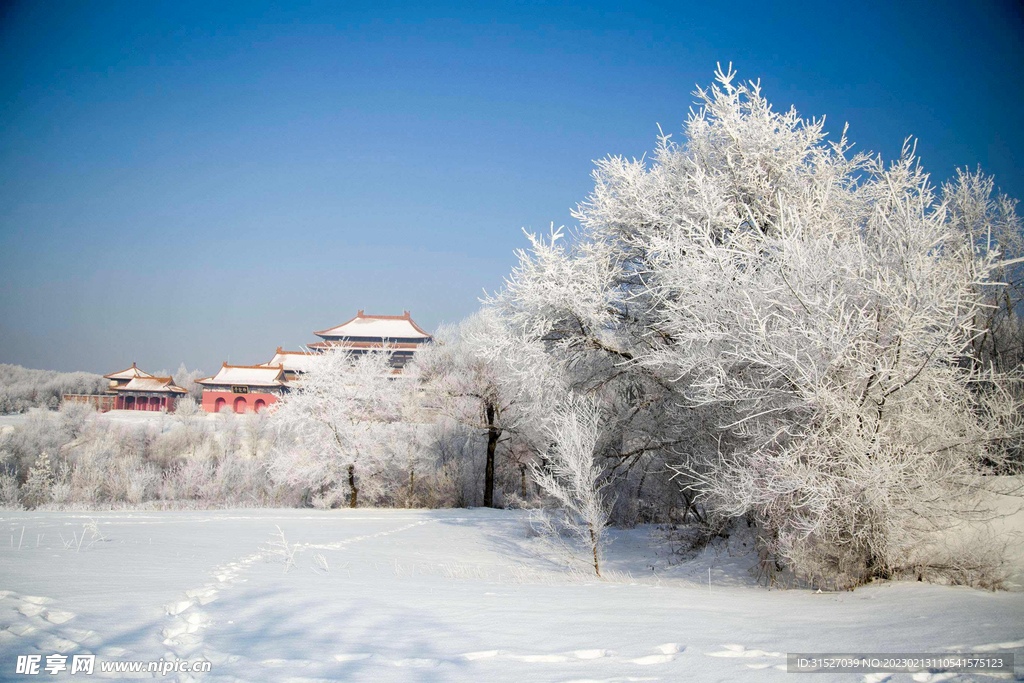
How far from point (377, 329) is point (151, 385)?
2377 centimetres

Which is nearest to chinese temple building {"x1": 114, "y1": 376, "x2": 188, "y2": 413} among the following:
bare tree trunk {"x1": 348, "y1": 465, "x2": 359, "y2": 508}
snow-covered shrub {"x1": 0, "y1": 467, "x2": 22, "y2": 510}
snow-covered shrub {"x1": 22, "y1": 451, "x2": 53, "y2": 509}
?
snow-covered shrub {"x1": 22, "y1": 451, "x2": 53, "y2": 509}

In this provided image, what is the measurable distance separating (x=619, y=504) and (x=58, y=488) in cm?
2434

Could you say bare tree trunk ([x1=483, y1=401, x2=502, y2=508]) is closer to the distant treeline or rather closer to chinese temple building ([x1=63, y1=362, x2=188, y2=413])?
the distant treeline

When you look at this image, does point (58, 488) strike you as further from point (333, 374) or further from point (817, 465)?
point (817, 465)

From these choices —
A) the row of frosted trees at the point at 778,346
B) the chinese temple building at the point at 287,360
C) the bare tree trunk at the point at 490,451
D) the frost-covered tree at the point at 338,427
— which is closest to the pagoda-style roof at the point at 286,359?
the chinese temple building at the point at 287,360

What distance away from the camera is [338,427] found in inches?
922

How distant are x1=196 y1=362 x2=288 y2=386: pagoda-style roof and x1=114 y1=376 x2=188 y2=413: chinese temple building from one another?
7.51 metres

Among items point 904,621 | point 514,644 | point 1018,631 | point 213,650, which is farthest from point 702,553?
point 213,650

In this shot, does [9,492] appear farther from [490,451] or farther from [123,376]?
[123,376]

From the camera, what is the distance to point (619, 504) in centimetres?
1359

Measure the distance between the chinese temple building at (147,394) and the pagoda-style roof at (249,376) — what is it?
7.51 meters

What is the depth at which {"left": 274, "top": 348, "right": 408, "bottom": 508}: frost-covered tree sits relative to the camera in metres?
23.2

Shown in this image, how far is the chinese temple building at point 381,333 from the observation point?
2111 inches

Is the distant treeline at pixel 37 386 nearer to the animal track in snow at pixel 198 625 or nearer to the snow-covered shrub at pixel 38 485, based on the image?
the snow-covered shrub at pixel 38 485
